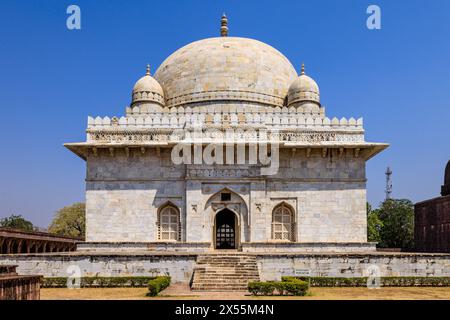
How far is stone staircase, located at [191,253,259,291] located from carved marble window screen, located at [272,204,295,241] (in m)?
4.98

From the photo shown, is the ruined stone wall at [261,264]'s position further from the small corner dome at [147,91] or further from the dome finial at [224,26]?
the dome finial at [224,26]

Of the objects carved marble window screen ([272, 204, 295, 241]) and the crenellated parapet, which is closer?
carved marble window screen ([272, 204, 295, 241])

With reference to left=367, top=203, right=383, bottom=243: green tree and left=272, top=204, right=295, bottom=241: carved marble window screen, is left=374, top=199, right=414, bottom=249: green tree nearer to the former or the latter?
left=367, top=203, right=383, bottom=243: green tree

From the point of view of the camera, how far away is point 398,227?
139 feet

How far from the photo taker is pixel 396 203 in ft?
148

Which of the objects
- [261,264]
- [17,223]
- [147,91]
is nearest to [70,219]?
[17,223]

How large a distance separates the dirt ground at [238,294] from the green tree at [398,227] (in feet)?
89.2

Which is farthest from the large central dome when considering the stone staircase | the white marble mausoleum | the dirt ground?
the dirt ground

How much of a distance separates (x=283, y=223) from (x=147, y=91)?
9902 mm

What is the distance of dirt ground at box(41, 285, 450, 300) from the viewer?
12.8 m

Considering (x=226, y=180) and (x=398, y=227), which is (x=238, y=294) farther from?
(x=398, y=227)

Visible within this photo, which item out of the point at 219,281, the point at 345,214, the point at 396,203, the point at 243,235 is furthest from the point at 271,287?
the point at 396,203

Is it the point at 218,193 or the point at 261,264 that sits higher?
the point at 218,193
